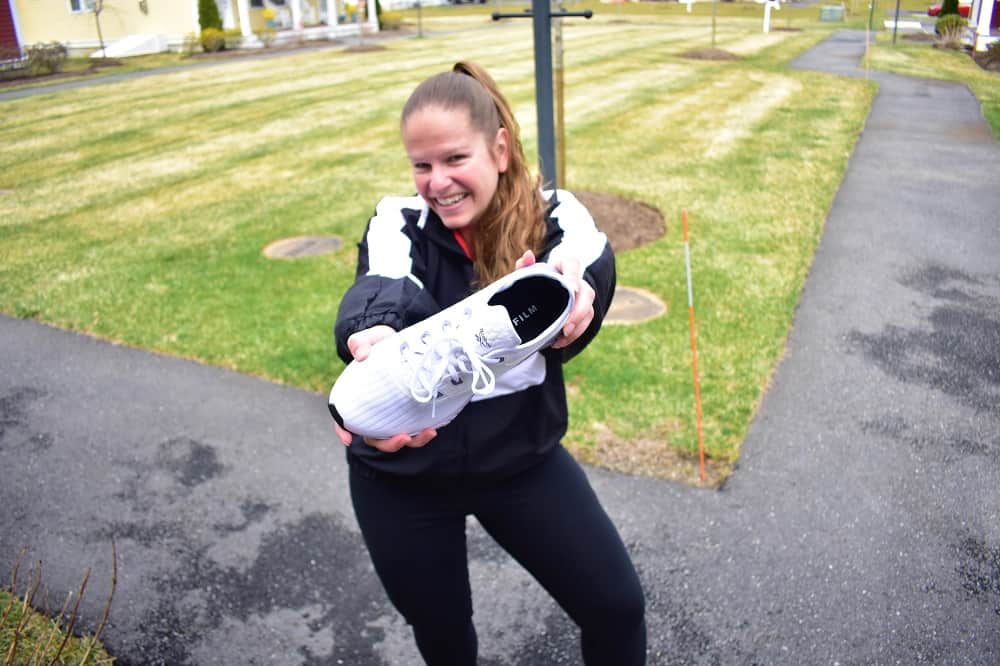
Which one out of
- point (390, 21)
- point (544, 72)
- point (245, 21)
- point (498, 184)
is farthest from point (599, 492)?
point (390, 21)

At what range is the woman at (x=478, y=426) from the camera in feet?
6.61

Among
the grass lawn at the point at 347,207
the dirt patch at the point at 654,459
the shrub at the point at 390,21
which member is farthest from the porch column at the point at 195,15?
the dirt patch at the point at 654,459

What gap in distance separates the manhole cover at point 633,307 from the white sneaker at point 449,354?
3.98 metres

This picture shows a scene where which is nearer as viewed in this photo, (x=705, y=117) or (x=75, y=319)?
(x=75, y=319)

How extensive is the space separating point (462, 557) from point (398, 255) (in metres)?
0.83

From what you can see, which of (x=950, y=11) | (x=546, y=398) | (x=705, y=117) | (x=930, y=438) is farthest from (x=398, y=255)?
(x=950, y=11)

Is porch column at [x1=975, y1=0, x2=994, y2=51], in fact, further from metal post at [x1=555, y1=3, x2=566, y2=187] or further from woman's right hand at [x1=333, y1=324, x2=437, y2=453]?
woman's right hand at [x1=333, y1=324, x2=437, y2=453]

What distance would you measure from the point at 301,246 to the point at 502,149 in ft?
19.4

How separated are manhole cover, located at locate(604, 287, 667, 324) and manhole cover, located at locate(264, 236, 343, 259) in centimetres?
285

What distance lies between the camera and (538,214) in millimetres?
2137

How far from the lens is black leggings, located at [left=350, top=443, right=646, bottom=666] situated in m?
2.10

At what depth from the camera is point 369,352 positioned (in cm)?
183

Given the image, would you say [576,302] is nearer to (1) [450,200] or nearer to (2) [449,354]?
(2) [449,354]

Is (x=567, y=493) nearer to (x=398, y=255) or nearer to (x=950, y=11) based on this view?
(x=398, y=255)
